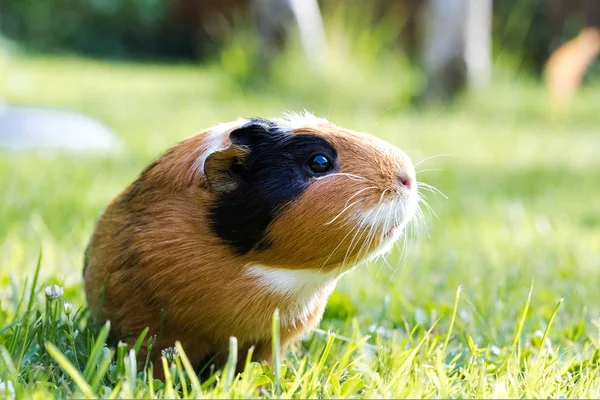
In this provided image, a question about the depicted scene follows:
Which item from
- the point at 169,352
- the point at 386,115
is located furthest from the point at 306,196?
the point at 386,115

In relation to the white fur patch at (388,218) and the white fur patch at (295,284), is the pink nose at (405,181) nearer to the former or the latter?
the white fur patch at (388,218)

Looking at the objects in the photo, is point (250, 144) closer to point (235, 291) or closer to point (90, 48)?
point (235, 291)

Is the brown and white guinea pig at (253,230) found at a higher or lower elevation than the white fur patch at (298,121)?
lower

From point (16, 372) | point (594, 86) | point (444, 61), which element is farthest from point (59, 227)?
point (594, 86)

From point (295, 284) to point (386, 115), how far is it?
22.8ft

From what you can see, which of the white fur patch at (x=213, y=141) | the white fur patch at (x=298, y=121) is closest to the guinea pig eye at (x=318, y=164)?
the white fur patch at (x=298, y=121)

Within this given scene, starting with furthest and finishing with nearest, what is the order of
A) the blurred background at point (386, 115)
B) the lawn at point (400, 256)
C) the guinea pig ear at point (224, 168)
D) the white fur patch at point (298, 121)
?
the blurred background at point (386, 115) < the white fur patch at point (298, 121) < the guinea pig ear at point (224, 168) < the lawn at point (400, 256)

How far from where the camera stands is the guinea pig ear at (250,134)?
210 cm

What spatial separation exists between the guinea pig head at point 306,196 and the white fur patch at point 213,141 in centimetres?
5

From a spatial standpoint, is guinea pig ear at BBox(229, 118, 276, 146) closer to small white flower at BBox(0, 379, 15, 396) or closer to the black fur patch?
the black fur patch

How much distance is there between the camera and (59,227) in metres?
3.99

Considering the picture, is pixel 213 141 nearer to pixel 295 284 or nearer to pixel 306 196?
pixel 306 196

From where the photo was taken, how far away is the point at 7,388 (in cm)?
173

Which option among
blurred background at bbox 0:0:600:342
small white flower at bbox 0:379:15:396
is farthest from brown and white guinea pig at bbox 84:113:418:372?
A: blurred background at bbox 0:0:600:342
